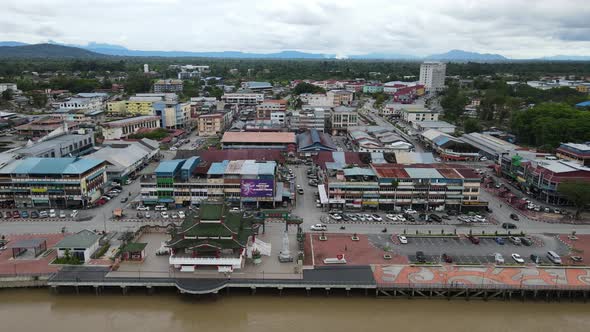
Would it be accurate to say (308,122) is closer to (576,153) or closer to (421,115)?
(421,115)

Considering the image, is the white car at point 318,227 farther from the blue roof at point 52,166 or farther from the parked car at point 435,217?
the blue roof at point 52,166

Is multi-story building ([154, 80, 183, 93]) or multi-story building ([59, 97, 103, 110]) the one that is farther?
multi-story building ([154, 80, 183, 93])

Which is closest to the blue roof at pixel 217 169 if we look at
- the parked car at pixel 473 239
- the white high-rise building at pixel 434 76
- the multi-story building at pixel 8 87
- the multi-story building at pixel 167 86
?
the parked car at pixel 473 239

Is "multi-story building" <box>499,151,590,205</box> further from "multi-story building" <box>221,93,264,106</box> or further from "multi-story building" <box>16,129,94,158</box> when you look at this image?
"multi-story building" <box>221,93,264,106</box>

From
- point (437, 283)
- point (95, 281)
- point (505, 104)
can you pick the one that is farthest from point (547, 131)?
point (95, 281)

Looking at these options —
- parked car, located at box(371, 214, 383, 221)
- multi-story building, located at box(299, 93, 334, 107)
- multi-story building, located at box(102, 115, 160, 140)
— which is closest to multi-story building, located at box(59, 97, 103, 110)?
multi-story building, located at box(102, 115, 160, 140)

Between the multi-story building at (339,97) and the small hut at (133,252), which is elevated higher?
the multi-story building at (339,97)

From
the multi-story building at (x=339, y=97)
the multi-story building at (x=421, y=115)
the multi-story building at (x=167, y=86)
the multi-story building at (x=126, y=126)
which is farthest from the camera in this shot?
the multi-story building at (x=167, y=86)
